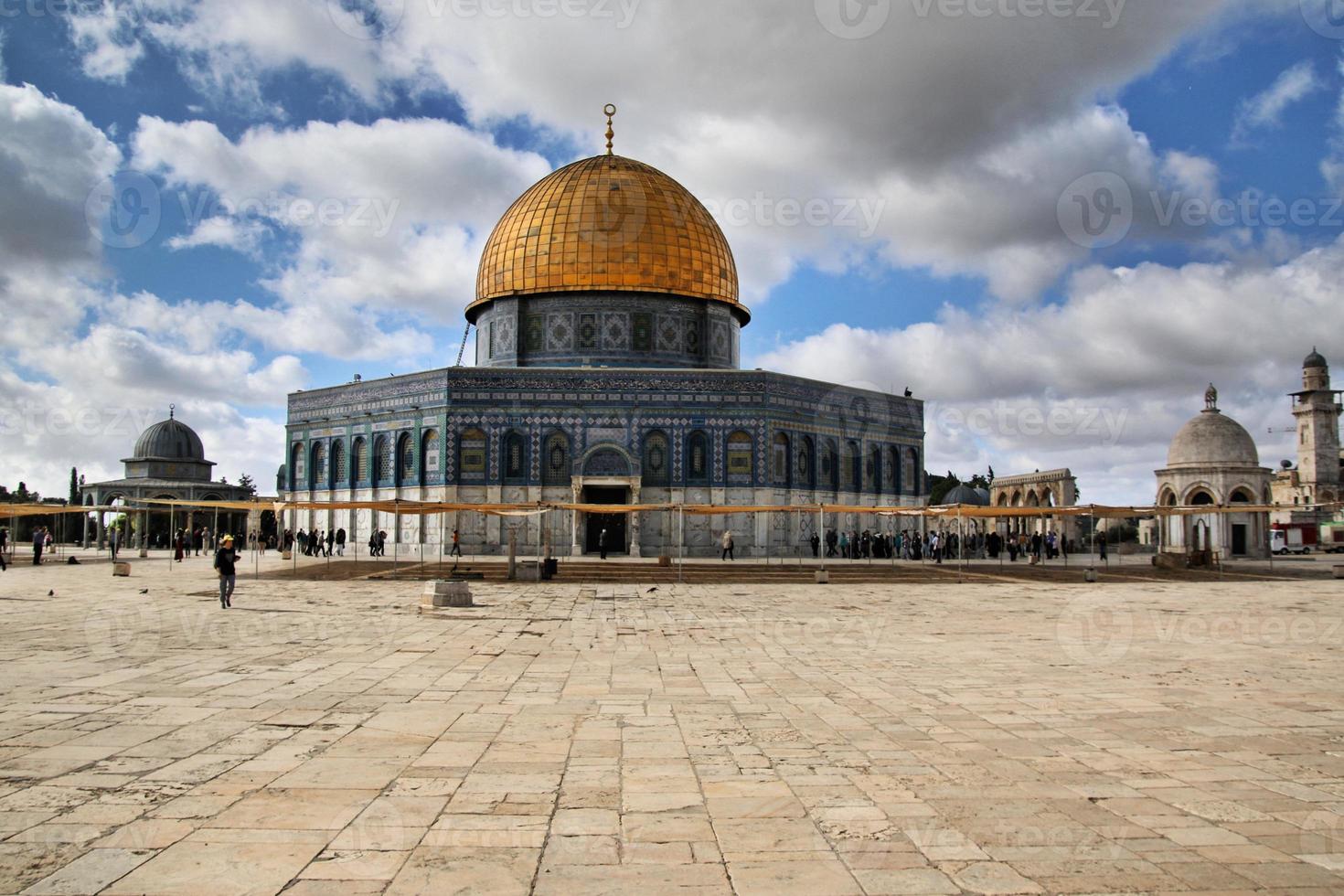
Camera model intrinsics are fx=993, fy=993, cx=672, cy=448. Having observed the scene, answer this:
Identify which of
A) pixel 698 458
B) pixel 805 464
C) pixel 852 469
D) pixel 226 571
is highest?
pixel 698 458

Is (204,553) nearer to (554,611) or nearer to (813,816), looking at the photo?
(554,611)

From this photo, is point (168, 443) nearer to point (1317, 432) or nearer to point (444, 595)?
point (444, 595)

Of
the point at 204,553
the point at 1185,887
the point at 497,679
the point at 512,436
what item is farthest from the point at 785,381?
the point at 1185,887

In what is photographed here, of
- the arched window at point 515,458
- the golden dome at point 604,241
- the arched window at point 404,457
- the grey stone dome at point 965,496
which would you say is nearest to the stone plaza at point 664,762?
the arched window at point 515,458

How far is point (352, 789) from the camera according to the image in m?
5.63

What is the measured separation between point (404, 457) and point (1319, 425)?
5919 cm

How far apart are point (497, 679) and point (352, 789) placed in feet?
13.1

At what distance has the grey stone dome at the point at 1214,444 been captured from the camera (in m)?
45.0

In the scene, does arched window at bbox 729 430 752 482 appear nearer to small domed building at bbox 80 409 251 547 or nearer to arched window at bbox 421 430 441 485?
arched window at bbox 421 430 441 485

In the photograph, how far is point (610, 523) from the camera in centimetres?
3512

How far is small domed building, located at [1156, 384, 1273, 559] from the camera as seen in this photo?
142ft

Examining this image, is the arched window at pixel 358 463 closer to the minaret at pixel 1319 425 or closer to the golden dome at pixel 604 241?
the golden dome at pixel 604 241

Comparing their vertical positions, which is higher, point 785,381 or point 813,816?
point 785,381

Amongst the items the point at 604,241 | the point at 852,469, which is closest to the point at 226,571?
the point at 604,241
